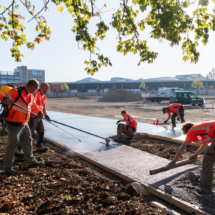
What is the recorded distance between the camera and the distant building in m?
115

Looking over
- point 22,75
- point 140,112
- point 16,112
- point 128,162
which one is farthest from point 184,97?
point 22,75

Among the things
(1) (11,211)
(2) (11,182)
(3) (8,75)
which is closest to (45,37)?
(2) (11,182)

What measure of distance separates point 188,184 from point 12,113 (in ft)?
11.1

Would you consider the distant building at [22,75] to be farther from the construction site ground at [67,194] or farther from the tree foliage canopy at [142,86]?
the construction site ground at [67,194]

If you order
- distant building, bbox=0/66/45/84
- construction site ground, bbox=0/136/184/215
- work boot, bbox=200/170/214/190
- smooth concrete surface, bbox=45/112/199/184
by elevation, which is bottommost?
construction site ground, bbox=0/136/184/215

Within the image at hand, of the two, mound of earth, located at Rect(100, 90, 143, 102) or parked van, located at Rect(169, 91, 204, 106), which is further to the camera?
mound of earth, located at Rect(100, 90, 143, 102)

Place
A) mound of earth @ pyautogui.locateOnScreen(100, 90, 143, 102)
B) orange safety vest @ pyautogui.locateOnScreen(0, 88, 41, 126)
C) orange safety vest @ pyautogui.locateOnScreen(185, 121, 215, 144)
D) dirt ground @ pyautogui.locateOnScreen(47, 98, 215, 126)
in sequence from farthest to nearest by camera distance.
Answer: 1. mound of earth @ pyautogui.locateOnScreen(100, 90, 143, 102)
2. dirt ground @ pyautogui.locateOnScreen(47, 98, 215, 126)
3. orange safety vest @ pyautogui.locateOnScreen(0, 88, 41, 126)
4. orange safety vest @ pyautogui.locateOnScreen(185, 121, 215, 144)

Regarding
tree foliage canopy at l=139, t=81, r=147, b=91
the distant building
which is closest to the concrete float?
tree foliage canopy at l=139, t=81, r=147, b=91

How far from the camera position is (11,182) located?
3521 mm

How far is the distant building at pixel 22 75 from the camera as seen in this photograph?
4542 inches

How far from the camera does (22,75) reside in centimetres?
11581

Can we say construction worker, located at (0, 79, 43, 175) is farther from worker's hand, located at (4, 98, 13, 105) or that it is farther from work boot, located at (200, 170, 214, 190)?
work boot, located at (200, 170, 214, 190)

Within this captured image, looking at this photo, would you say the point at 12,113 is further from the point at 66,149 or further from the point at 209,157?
the point at 209,157

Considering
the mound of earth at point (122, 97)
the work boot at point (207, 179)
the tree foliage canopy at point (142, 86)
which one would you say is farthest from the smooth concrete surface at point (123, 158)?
the tree foliage canopy at point (142, 86)
